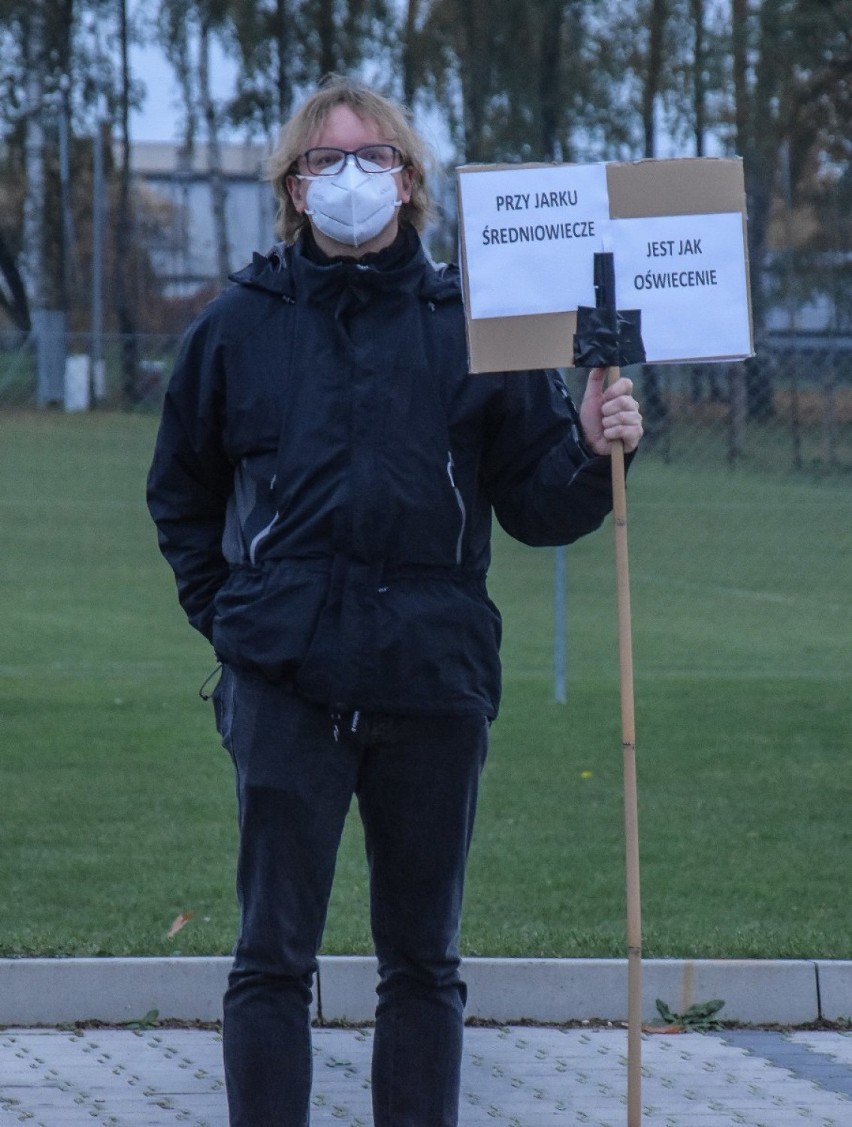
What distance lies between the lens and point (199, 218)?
38.9m

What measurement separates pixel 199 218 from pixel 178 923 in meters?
34.7

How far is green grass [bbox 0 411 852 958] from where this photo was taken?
5.84m

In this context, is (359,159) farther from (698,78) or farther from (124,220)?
(124,220)

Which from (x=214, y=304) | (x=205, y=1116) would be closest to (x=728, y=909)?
(x=205, y=1116)

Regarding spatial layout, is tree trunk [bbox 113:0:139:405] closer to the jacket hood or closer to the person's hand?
the jacket hood

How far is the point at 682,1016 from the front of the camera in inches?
196

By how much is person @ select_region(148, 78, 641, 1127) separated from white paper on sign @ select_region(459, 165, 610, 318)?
119 mm

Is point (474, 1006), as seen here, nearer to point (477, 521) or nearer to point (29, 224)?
point (477, 521)

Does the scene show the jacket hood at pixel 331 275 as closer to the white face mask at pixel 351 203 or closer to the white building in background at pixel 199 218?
the white face mask at pixel 351 203

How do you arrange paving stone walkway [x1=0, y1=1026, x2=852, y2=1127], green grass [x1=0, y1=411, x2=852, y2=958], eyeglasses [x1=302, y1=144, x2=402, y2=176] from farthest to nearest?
green grass [x1=0, y1=411, x2=852, y2=958], paving stone walkway [x1=0, y1=1026, x2=852, y2=1127], eyeglasses [x1=302, y1=144, x2=402, y2=176]

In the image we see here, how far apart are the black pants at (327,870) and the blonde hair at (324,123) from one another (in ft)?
3.02

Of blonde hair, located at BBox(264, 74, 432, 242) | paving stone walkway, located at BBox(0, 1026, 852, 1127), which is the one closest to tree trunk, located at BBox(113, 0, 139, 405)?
paving stone walkway, located at BBox(0, 1026, 852, 1127)

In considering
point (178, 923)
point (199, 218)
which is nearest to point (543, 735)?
point (178, 923)

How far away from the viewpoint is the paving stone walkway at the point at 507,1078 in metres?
4.20
